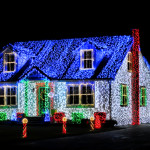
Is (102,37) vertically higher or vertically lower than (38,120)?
higher

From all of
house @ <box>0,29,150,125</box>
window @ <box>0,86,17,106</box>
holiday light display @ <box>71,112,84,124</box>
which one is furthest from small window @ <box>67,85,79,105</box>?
window @ <box>0,86,17,106</box>

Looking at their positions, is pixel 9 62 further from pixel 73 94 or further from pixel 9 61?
pixel 73 94

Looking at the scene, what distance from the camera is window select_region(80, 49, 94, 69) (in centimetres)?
3322

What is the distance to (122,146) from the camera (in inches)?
669

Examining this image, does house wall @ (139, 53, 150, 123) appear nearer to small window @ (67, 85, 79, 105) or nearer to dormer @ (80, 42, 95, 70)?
dormer @ (80, 42, 95, 70)

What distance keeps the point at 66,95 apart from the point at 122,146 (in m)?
16.1

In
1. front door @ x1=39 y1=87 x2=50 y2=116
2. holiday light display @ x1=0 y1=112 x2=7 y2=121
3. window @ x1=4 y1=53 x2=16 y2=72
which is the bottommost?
holiday light display @ x1=0 y1=112 x2=7 y2=121

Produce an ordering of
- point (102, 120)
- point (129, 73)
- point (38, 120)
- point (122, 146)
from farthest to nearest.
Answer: point (129, 73) → point (38, 120) → point (102, 120) → point (122, 146)

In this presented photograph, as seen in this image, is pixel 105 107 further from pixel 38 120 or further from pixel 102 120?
pixel 38 120

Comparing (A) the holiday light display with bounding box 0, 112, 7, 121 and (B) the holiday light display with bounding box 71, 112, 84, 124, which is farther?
(A) the holiday light display with bounding box 0, 112, 7, 121

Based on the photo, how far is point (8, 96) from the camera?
34594 mm

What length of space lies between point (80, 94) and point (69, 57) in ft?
11.2

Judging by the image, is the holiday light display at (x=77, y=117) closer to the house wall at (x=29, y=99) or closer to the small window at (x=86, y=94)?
the small window at (x=86, y=94)

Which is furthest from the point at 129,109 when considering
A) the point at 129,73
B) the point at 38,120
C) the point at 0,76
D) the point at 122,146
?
the point at 122,146
